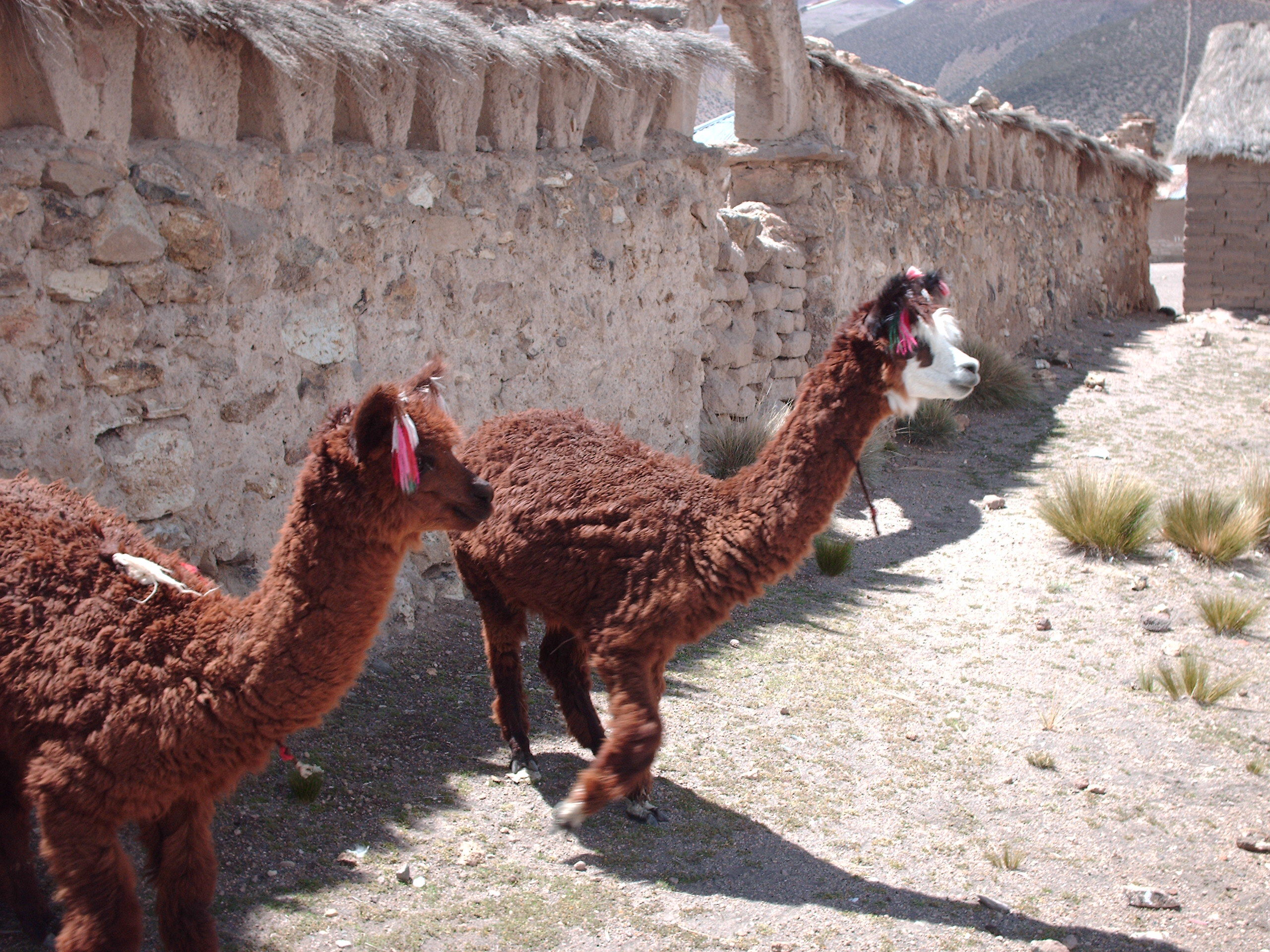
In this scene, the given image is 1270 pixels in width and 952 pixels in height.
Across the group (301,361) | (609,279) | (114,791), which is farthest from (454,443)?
(609,279)

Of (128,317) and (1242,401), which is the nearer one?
(128,317)

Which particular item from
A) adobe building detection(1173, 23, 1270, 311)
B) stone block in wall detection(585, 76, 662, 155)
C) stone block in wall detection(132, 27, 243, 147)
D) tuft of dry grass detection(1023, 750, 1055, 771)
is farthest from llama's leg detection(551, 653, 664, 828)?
adobe building detection(1173, 23, 1270, 311)

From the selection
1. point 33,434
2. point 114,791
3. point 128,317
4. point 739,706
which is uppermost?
point 128,317

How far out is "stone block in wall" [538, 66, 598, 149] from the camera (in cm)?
600

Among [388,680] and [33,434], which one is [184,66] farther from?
[388,680]

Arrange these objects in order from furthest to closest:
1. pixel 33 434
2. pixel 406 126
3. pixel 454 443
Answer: pixel 406 126
pixel 33 434
pixel 454 443

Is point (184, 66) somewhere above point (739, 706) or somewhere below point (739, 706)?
above

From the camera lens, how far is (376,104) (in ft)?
16.5

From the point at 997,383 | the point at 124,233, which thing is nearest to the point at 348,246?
the point at 124,233

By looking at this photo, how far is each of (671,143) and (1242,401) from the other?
8723 millimetres

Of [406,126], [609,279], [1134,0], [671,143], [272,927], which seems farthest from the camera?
[1134,0]

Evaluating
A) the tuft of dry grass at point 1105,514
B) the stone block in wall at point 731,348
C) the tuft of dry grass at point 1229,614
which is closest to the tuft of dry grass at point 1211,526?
the tuft of dry grass at point 1105,514

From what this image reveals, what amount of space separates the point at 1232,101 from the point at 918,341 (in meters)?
18.6

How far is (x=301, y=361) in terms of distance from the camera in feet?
15.7
